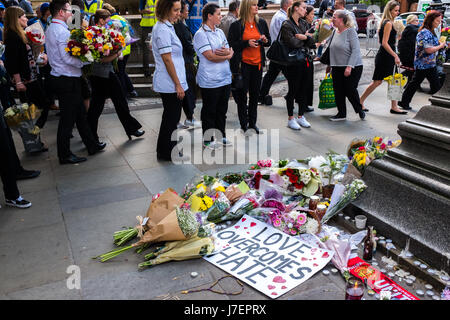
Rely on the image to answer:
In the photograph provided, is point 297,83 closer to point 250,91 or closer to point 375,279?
point 250,91

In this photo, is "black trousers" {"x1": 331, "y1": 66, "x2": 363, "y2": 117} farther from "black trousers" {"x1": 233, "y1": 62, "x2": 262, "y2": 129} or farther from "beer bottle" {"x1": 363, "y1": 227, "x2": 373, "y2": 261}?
"beer bottle" {"x1": 363, "y1": 227, "x2": 373, "y2": 261}

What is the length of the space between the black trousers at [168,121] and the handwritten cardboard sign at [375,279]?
3087 mm

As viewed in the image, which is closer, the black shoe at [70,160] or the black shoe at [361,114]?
the black shoe at [70,160]

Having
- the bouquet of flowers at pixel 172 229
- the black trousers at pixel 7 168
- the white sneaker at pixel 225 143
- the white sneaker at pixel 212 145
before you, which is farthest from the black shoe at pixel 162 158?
the bouquet of flowers at pixel 172 229

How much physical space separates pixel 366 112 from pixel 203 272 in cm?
576

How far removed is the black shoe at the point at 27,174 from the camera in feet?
17.6

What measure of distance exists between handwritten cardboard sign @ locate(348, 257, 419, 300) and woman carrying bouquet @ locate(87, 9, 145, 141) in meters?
4.28

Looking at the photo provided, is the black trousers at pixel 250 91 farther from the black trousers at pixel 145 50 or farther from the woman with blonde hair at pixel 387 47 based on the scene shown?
the black trousers at pixel 145 50

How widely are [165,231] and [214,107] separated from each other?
2.91 metres

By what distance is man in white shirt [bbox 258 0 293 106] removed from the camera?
24.7ft

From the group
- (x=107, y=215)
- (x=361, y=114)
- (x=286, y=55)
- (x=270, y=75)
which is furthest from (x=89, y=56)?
(x=361, y=114)

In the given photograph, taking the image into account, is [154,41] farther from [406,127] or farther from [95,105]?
[406,127]

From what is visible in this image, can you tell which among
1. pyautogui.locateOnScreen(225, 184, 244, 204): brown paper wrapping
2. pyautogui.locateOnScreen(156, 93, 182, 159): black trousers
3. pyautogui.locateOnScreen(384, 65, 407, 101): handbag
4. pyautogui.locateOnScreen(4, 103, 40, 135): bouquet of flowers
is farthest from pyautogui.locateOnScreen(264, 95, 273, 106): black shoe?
pyautogui.locateOnScreen(225, 184, 244, 204): brown paper wrapping

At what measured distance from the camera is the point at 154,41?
5.21 meters
